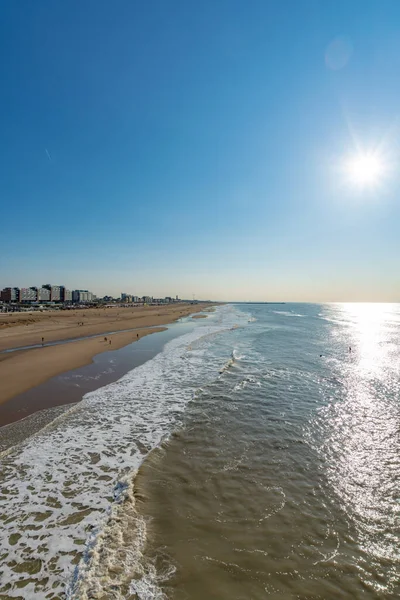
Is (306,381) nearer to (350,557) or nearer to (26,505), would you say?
(350,557)

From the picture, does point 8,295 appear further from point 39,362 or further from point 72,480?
point 72,480

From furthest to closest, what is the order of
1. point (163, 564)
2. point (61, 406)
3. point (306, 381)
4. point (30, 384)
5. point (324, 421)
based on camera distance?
point (306, 381) → point (30, 384) → point (61, 406) → point (324, 421) → point (163, 564)

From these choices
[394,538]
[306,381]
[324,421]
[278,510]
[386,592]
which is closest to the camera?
[386,592]

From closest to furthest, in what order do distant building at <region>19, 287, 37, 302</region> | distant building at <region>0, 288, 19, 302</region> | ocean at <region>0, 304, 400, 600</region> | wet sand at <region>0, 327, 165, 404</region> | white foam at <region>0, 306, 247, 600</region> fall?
ocean at <region>0, 304, 400, 600</region>
white foam at <region>0, 306, 247, 600</region>
wet sand at <region>0, 327, 165, 404</region>
distant building at <region>0, 288, 19, 302</region>
distant building at <region>19, 287, 37, 302</region>

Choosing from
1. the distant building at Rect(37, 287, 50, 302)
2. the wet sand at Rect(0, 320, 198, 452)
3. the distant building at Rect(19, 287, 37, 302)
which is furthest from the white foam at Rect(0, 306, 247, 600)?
the distant building at Rect(37, 287, 50, 302)

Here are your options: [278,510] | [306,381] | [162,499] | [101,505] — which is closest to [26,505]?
[101,505]

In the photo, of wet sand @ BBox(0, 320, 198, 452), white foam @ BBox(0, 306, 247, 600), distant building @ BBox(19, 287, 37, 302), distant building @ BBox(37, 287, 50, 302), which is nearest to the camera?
white foam @ BBox(0, 306, 247, 600)

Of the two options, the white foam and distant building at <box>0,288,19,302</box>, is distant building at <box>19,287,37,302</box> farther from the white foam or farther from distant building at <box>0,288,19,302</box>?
the white foam
